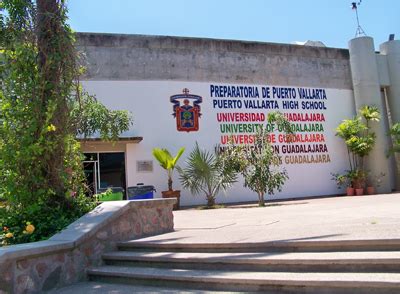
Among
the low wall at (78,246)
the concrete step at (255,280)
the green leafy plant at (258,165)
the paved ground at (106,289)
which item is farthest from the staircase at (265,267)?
the green leafy plant at (258,165)

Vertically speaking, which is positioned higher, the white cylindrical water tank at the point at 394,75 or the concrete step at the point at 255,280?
the white cylindrical water tank at the point at 394,75

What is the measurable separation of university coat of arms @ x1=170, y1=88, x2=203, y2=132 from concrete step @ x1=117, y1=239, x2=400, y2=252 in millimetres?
12250

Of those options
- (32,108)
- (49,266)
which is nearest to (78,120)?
(32,108)

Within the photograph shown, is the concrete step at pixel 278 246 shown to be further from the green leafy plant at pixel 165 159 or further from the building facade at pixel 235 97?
the building facade at pixel 235 97

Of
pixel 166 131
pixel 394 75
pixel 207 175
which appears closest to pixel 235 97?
pixel 166 131

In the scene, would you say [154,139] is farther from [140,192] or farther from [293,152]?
[293,152]

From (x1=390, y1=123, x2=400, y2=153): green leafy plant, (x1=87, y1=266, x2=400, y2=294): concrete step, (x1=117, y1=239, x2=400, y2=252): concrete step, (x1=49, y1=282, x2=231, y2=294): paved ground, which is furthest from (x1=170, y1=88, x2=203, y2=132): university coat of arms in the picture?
(x1=49, y1=282, x2=231, y2=294): paved ground

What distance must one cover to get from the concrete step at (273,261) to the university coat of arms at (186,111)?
497 inches

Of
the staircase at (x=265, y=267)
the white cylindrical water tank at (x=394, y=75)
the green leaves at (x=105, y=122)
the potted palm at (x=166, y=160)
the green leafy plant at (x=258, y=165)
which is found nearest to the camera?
the staircase at (x=265, y=267)

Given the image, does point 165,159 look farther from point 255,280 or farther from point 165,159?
point 255,280

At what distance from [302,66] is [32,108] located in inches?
650

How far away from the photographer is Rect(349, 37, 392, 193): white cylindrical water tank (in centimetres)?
2128

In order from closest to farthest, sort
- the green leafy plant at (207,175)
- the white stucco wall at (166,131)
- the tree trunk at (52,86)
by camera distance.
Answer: the tree trunk at (52,86) → the green leafy plant at (207,175) → the white stucco wall at (166,131)

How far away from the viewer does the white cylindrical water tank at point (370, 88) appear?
Result: 69.8 ft
